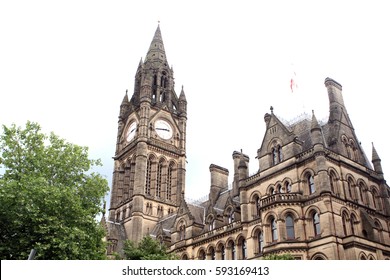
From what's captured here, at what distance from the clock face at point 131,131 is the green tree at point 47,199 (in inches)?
1561

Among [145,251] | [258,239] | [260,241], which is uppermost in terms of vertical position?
[258,239]

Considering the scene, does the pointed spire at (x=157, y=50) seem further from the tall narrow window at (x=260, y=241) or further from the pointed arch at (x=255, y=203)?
the tall narrow window at (x=260, y=241)

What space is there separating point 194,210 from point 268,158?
51.7ft

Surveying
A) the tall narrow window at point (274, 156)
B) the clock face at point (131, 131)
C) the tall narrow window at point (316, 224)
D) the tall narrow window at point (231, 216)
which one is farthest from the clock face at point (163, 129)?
the tall narrow window at point (316, 224)

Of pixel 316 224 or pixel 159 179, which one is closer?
pixel 316 224

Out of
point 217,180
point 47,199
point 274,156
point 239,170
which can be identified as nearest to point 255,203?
point 239,170

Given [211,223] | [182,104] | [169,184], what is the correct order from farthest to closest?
[182,104]
[169,184]
[211,223]

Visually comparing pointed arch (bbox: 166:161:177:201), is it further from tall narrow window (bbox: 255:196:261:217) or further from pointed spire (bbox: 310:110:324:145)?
pointed spire (bbox: 310:110:324:145)

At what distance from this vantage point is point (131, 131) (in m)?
70.3

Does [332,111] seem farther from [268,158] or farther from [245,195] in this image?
[245,195]

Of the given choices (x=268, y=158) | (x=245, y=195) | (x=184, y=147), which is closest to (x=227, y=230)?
(x=245, y=195)

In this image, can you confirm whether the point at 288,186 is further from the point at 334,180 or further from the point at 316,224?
the point at 316,224

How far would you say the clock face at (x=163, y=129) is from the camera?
227ft

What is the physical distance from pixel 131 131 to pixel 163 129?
5.08 meters
